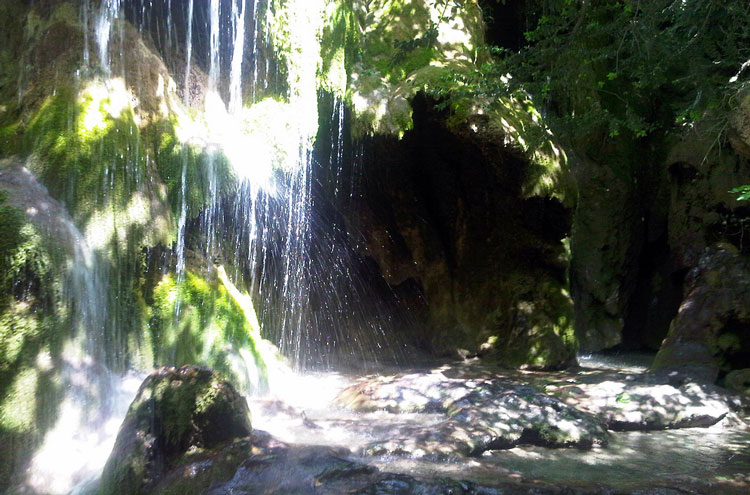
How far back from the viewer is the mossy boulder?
13.9ft

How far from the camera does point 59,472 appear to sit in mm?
4621

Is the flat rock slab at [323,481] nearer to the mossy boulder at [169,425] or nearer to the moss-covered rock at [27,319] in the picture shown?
the mossy boulder at [169,425]

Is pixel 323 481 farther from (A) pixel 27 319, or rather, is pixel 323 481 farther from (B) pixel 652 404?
(B) pixel 652 404

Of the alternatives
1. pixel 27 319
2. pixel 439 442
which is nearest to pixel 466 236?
pixel 439 442

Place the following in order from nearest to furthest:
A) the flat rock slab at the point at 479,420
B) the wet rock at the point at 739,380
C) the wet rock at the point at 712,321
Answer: the flat rock slab at the point at 479,420 < the wet rock at the point at 739,380 < the wet rock at the point at 712,321

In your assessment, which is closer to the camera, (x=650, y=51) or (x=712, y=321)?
(x=650, y=51)

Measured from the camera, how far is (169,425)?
14.9 feet

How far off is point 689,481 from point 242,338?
5.30 metres

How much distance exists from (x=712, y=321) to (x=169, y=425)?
747 centimetres

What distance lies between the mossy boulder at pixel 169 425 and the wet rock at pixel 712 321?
240 inches

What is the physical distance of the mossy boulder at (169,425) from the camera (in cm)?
423

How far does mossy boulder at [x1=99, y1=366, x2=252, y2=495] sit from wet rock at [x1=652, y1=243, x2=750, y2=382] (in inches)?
240

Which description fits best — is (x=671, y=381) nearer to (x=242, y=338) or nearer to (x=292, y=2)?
(x=242, y=338)

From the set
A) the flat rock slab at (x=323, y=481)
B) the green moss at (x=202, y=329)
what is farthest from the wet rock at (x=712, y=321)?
the green moss at (x=202, y=329)
